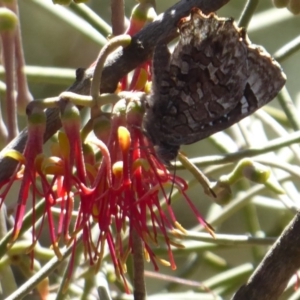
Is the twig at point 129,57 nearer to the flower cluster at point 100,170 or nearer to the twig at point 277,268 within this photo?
the flower cluster at point 100,170

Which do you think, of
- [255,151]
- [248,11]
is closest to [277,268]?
[255,151]

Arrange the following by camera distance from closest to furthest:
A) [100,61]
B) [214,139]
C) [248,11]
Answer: [100,61], [248,11], [214,139]

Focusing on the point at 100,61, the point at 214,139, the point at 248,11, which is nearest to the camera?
the point at 100,61

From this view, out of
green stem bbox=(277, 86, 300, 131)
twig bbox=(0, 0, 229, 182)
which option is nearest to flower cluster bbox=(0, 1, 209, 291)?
twig bbox=(0, 0, 229, 182)

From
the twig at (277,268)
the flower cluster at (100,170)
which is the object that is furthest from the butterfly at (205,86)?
the twig at (277,268)

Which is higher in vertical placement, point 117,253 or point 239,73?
point 239,73

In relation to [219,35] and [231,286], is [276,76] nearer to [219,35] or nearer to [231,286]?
[219,35]

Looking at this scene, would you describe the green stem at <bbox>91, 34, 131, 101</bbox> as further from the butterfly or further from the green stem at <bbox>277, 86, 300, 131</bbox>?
the green stem at <bbox>277, 86, 300, 131</bbox>

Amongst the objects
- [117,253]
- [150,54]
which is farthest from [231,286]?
[150,54]

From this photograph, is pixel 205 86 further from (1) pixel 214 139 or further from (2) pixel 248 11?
(1) pixel 214 139
